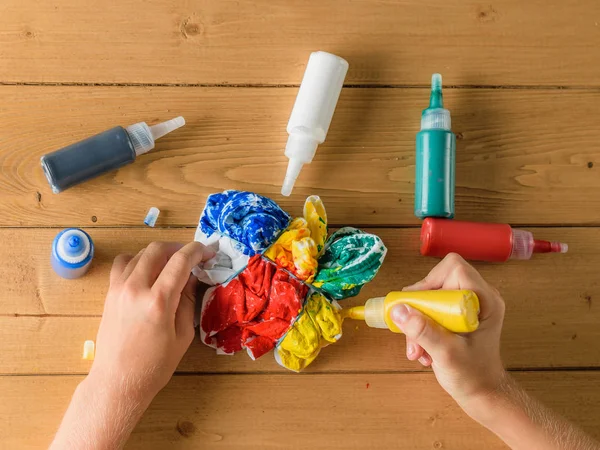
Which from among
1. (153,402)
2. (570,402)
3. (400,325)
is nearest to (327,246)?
(400,325)

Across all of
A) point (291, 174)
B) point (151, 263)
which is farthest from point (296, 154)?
point (151, 263)

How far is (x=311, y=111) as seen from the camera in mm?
845

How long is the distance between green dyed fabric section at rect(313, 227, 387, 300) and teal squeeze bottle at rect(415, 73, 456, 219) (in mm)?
108

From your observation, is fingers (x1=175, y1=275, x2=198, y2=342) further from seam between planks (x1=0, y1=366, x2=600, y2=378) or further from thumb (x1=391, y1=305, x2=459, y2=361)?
thumb (x1=391, y1=305, x2=459, y2=361)

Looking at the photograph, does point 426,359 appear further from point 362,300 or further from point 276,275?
point 276,275

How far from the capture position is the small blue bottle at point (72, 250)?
0.80 m

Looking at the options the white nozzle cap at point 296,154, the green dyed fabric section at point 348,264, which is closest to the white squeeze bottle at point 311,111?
the white nozzle cap at point 296,154

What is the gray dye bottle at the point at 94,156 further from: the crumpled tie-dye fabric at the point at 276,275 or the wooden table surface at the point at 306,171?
the crumpled tie-dye fabric at the point at 276,275

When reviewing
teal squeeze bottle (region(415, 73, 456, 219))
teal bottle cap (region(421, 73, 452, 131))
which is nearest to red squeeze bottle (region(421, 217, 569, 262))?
teal squeeze bottle (region(415, 73, 456, 219))

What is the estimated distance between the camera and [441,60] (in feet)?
3.02

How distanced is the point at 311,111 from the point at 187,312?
0.31 m

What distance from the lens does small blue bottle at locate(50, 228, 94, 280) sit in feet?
2.62

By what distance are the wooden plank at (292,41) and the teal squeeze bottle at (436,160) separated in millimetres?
80

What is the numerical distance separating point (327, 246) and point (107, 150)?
1.06ft
